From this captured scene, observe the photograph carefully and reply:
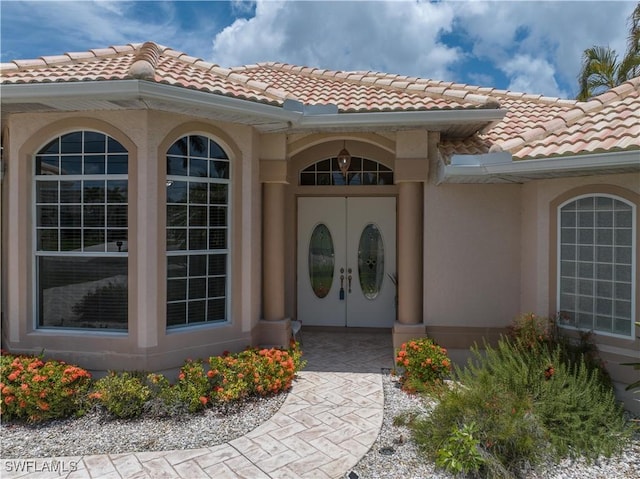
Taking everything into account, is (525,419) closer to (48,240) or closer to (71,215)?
(71,215)

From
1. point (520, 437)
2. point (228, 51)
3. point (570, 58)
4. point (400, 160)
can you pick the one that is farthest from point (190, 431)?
point (570, 58)

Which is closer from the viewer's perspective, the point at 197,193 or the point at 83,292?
the point at 83,292

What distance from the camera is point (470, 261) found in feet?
26.8

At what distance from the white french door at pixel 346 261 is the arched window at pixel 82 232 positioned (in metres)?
4.66

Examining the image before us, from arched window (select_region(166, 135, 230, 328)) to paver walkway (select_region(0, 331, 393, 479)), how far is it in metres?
2.19

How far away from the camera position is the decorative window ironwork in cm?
998

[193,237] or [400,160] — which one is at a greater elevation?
[400,160]

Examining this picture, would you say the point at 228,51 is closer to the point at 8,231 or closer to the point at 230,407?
the point at 8,231

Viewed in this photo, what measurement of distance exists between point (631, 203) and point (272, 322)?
6.37m

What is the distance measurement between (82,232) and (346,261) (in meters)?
5.88

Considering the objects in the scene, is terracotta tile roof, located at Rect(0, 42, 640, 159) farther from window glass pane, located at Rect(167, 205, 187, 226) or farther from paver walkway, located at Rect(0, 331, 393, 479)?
paver walkway, located at Rect(0, 331, 393, 479)

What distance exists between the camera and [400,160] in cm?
802

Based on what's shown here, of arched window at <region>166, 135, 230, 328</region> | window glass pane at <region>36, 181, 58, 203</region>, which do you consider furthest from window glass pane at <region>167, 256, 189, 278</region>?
window glass pane at <region>36, 181, 58, 203</region>

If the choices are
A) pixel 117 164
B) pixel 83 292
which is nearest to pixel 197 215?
pixel 117 164
